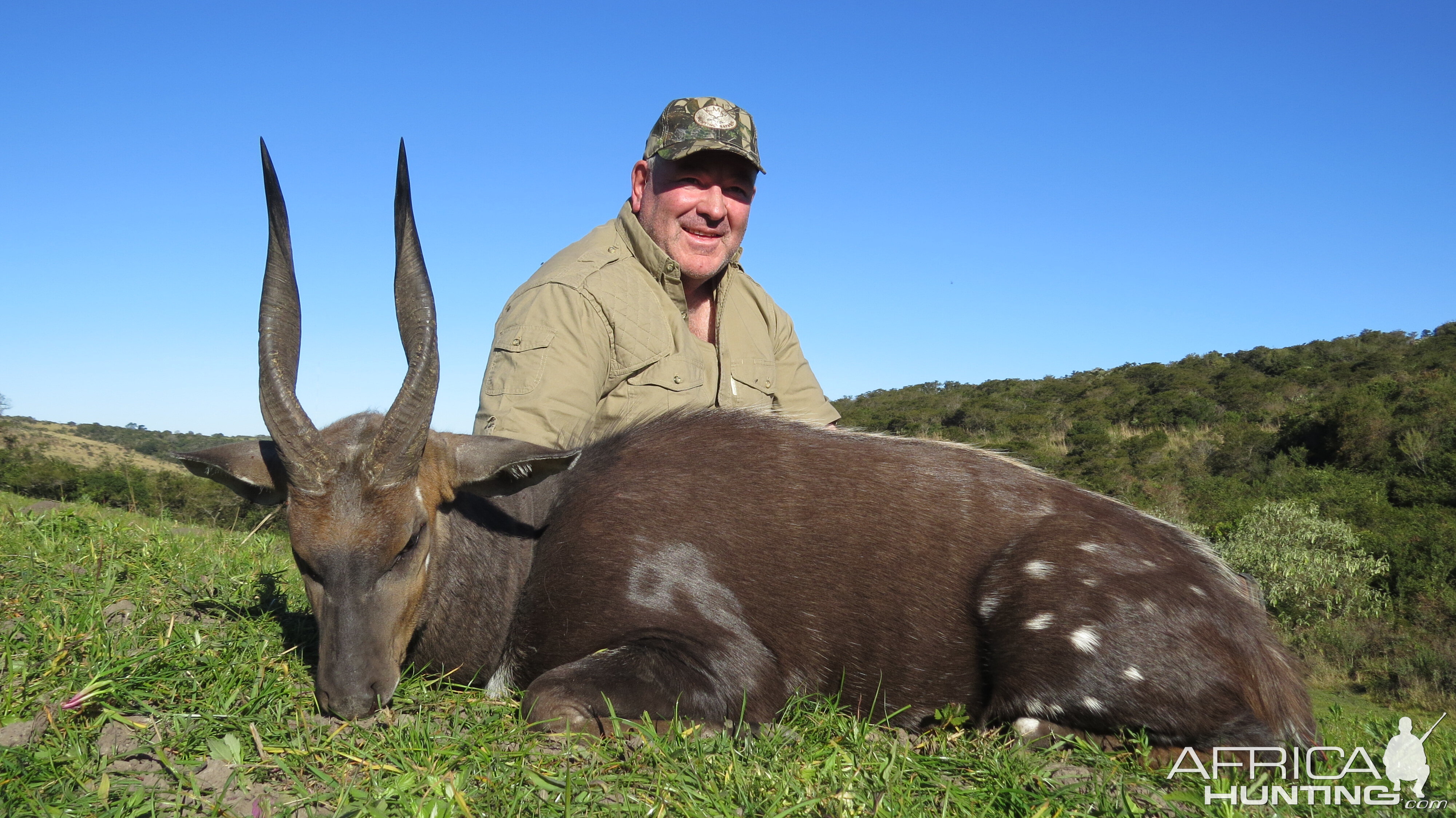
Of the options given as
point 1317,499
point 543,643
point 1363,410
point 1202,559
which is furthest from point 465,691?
point 1363,410

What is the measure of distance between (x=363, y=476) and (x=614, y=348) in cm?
258

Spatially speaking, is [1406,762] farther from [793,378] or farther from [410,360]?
[793,378]

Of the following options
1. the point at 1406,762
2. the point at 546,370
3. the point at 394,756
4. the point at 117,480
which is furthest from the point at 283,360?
the point at 117,480

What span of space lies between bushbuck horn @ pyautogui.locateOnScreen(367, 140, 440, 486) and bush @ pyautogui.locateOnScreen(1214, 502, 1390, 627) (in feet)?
68.8

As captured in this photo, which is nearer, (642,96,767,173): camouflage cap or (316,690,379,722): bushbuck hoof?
(316,690,379,722): bushbuck hoof

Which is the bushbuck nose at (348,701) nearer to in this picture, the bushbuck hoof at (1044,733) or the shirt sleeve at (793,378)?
the bushbuck hoof at (1044,733)

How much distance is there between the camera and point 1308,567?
20.8 meters

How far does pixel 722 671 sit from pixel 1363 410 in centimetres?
3142

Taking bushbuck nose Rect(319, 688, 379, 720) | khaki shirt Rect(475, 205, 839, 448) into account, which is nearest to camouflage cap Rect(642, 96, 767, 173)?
khaki shirt Rect(475, 205, 839, 448)

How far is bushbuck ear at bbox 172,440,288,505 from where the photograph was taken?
3906 millimetres

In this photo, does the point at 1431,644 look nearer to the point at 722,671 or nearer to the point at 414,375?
the point at 722,671

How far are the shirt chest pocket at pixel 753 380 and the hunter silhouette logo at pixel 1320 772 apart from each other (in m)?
3.89

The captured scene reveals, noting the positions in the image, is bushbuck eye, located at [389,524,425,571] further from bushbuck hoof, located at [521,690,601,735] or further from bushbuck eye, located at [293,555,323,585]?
bushbuck hoof, located at [521,690,601,735]

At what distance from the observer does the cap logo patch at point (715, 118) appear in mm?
6500
